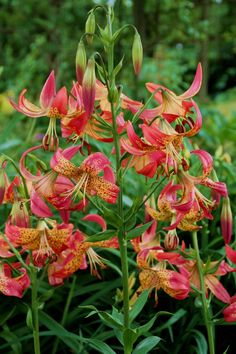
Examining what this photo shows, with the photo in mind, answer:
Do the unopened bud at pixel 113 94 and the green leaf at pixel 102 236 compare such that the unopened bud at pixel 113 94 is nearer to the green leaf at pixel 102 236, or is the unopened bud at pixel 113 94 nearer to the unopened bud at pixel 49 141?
the unopened bud at pixel 49 141

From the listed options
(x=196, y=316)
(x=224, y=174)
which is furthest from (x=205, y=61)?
(x=196, y=316)

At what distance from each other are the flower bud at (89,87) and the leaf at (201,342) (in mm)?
713

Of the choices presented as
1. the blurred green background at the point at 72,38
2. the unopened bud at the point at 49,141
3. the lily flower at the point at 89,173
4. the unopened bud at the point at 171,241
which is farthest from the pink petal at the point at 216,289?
the blurred green background at the point at 72,38

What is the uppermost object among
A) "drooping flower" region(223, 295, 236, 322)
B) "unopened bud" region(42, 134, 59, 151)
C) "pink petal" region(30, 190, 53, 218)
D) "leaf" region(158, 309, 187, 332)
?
"unopened bud" region(42, 134, 59, 151)

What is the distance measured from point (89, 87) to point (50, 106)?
0.35ft

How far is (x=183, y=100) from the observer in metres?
1.16

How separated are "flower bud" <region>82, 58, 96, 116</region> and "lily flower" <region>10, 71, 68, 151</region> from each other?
0.21ft

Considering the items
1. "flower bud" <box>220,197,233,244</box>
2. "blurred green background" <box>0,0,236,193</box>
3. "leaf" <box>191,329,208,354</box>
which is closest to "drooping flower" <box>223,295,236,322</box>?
"flower bud" <box>220,197,233,244</box>

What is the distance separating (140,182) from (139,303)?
36.4 inches

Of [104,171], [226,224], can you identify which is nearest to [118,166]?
[104,171]

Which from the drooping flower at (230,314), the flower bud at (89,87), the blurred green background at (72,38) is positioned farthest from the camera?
the blurred green background at (72,38)

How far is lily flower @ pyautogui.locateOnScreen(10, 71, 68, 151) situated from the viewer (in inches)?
44.8

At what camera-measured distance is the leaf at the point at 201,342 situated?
153cm

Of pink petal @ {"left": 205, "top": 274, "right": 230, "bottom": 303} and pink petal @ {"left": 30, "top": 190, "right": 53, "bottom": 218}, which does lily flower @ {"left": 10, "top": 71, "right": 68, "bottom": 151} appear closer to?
pink petal @ {"left": 30, "top": 190, "right": 53, "bottom": 218}
